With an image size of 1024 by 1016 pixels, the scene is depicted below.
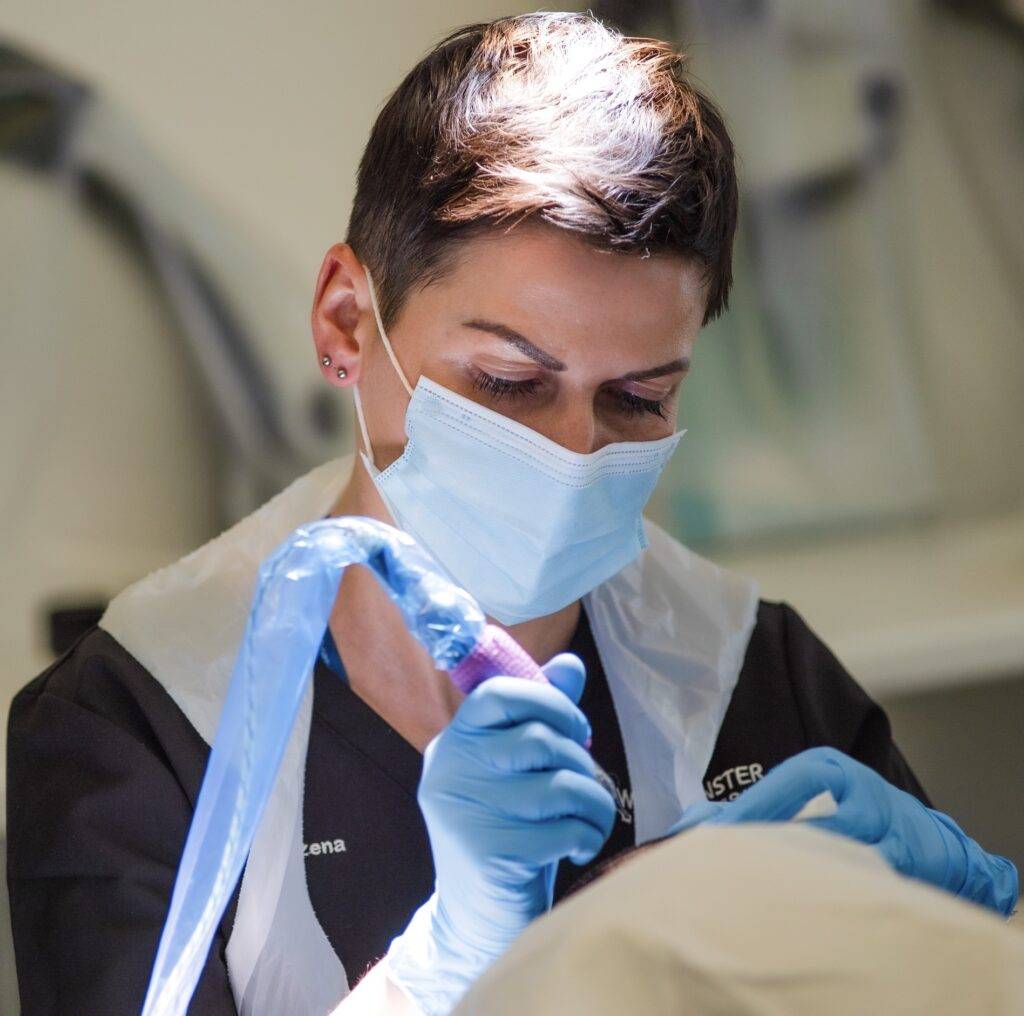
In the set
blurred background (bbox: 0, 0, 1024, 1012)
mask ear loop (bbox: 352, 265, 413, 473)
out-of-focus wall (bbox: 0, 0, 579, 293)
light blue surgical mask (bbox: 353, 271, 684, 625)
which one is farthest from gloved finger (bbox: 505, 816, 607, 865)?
out-of-focus wall (bbox: 0, 0, 579, 293)

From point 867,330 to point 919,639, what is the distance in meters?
0.57

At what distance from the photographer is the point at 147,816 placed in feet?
3.39

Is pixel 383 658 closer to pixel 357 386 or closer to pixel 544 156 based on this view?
pixel 357 386

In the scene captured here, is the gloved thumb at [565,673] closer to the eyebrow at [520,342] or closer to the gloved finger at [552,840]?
the gloved finger at [552,840]

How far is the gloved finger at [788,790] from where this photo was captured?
88 cm

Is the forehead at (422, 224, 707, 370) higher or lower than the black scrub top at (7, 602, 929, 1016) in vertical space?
higher

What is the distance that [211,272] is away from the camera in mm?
2100

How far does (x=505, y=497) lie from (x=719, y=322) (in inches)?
54.0

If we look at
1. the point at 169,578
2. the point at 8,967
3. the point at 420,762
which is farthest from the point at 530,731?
the point at 8,967

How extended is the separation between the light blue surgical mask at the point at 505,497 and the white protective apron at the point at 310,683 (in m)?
0.18

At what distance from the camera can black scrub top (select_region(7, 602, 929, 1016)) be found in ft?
3.22

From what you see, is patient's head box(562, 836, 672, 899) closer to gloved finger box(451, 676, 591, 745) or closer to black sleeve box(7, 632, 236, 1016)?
gloved finger box(451, 676, 591, 745)

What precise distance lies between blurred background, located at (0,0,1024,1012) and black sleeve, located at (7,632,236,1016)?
0.92 m

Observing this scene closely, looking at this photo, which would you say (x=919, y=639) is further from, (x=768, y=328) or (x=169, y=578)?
(x=169, y=578)
